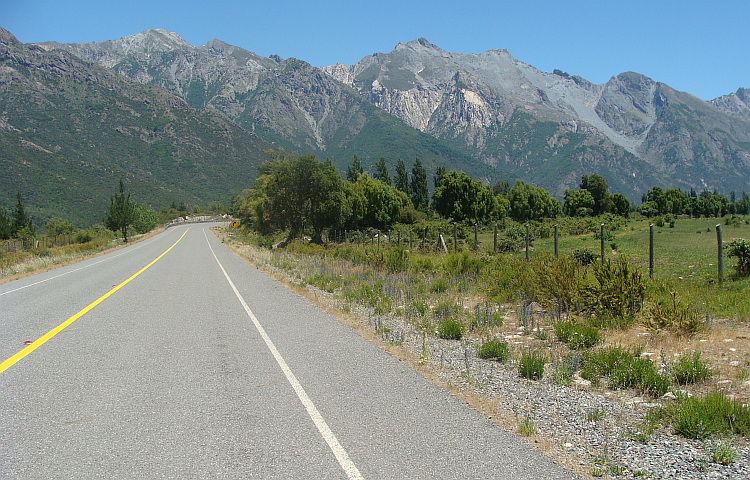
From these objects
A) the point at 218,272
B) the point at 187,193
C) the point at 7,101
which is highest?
the point at 7,101

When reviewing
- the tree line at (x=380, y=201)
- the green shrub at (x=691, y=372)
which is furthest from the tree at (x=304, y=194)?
the green shrub at (x=691, y=372)

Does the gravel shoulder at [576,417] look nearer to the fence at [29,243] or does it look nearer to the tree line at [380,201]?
the tree line at [380,201]

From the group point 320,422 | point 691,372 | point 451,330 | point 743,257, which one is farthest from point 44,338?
point 743,257

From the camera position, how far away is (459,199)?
83.3 m

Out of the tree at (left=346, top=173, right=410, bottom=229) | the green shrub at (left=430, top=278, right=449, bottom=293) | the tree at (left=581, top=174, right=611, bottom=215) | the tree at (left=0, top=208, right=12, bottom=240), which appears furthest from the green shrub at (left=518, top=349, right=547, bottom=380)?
the tree at (left=581, top=174, right=611, bottom=215)

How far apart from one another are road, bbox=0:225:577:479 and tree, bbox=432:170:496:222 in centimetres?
7472

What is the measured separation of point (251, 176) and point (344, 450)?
7503 inches

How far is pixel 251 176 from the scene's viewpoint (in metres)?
187

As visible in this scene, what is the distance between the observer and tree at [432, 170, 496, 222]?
3270 inches

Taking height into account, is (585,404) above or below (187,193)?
below

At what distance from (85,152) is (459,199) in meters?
123

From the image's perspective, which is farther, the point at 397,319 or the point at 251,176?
the point at 251,176

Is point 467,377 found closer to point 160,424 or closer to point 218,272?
point 160,424

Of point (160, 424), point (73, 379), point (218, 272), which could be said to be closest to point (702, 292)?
point (160, 424)
